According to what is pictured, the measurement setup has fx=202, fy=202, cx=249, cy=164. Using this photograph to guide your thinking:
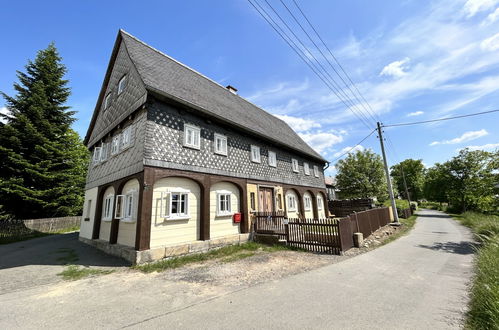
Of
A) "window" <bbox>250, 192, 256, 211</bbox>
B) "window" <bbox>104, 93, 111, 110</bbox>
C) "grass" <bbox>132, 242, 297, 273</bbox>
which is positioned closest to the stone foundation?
"grass" <bbox>132, 242, 297, 273</bbox>

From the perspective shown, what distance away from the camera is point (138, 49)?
11.4 m

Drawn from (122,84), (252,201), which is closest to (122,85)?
(122,84)

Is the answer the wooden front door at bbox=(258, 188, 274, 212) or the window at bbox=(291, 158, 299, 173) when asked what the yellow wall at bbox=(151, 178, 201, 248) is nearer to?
the wooden front door at bbox=(258, 188, 274, 212)

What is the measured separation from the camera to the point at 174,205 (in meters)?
8.76

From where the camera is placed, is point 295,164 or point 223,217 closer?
Answer: point 223,217

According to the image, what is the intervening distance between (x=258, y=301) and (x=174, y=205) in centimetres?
574

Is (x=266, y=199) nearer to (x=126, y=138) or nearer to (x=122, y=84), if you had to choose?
(x=126, y=138)

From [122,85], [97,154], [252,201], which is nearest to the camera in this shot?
[122,85]

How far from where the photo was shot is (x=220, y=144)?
433 inches

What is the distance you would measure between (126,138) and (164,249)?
5577 mm

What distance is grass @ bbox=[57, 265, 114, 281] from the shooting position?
627 cm

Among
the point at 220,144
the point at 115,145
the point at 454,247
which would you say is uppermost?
the point at 115,145

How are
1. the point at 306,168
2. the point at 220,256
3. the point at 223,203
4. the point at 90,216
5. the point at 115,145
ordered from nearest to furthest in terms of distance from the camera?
1. the point at 220,256
2. the point at 223,203
3. the point at 115,145
4. the point at 90,216
5. the point at 306,168

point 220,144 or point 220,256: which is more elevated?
point 220,144
